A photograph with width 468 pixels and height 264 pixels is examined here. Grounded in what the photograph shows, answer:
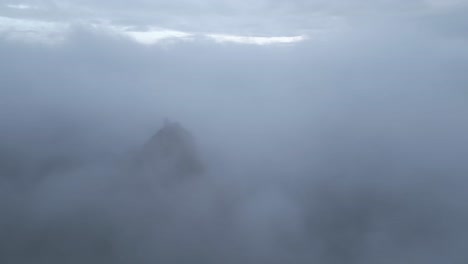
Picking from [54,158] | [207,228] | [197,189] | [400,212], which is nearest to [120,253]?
[207,228]

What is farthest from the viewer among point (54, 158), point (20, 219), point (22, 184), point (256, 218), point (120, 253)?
point (54, 158)

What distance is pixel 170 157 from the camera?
1976 inches

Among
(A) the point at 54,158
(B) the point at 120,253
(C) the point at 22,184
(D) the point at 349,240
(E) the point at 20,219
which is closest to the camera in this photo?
(B) the point at 120,253

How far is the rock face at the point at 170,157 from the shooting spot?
48375 mm

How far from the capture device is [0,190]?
42.8m

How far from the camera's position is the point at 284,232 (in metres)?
40.0

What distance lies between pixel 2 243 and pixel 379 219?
34852 mm

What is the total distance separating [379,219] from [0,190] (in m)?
38.4

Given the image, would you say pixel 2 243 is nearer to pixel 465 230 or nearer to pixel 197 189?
pixel 197 189

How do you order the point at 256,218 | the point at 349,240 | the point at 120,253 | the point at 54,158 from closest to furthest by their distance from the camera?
1. the point at 120,253
2. the point at 349,240
3. the point at 256,218
4. the point at 54,158

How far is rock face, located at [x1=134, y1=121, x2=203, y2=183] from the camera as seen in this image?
48375 millimetres

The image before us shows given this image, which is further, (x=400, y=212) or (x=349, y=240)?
(x=400, y=212)

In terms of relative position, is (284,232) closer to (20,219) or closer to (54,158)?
(20,219)

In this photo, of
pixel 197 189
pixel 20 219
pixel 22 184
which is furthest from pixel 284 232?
pixel 22 184
